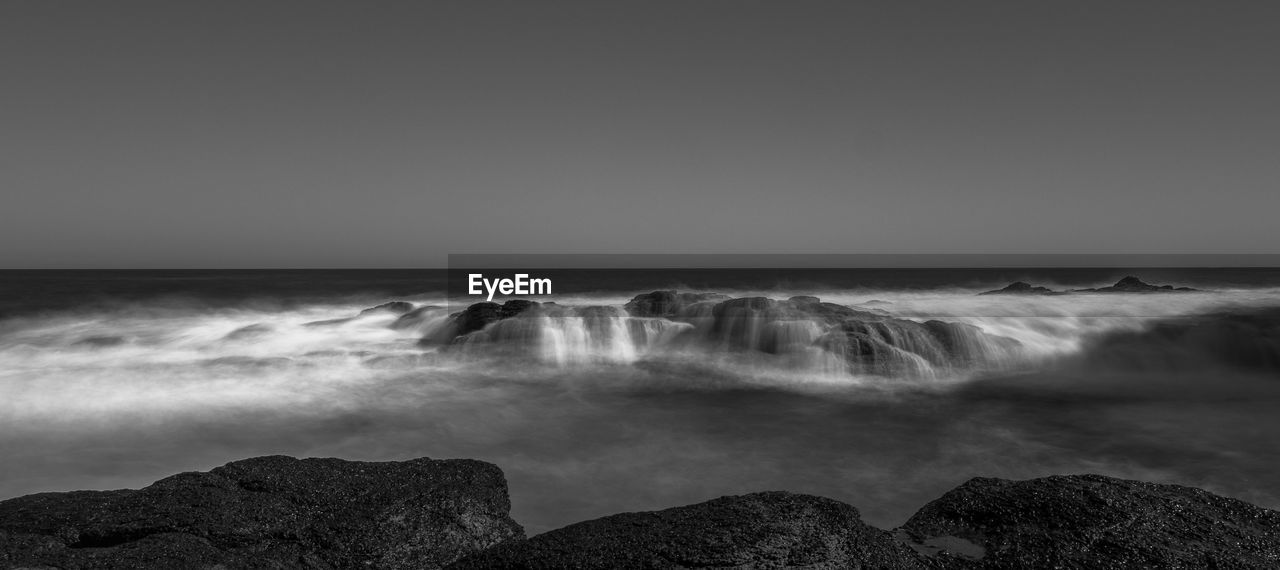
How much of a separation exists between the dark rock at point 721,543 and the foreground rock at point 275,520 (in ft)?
2.83

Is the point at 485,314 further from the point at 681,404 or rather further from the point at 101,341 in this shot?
the point at 101,341

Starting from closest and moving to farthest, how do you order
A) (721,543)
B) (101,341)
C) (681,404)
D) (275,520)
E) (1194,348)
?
1. (721,543)
2. (275,520)
3. (681,404)
4. (1194,348)
5. (101,341)

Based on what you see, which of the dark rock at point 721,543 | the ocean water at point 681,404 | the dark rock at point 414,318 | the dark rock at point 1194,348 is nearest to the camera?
the dark rock at point 721,543

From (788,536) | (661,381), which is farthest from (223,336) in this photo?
(788,536)

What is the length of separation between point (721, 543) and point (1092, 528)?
7.02 feet

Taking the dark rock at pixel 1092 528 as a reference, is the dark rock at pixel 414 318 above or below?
below

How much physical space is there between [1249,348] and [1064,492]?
14.4 m

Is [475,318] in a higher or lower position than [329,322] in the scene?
higher

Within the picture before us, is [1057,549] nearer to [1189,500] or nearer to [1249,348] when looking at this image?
[1189,500]

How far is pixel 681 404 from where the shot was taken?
11070 millimetres

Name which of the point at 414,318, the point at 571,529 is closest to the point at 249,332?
the point at 414,318

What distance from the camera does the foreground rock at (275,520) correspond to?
11.6ft

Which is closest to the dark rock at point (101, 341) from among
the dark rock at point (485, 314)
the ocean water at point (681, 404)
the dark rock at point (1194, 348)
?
the ocean water at point (681, 404)

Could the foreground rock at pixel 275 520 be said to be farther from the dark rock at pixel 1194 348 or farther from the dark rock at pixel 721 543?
the dark rock at pixel 1194 348
